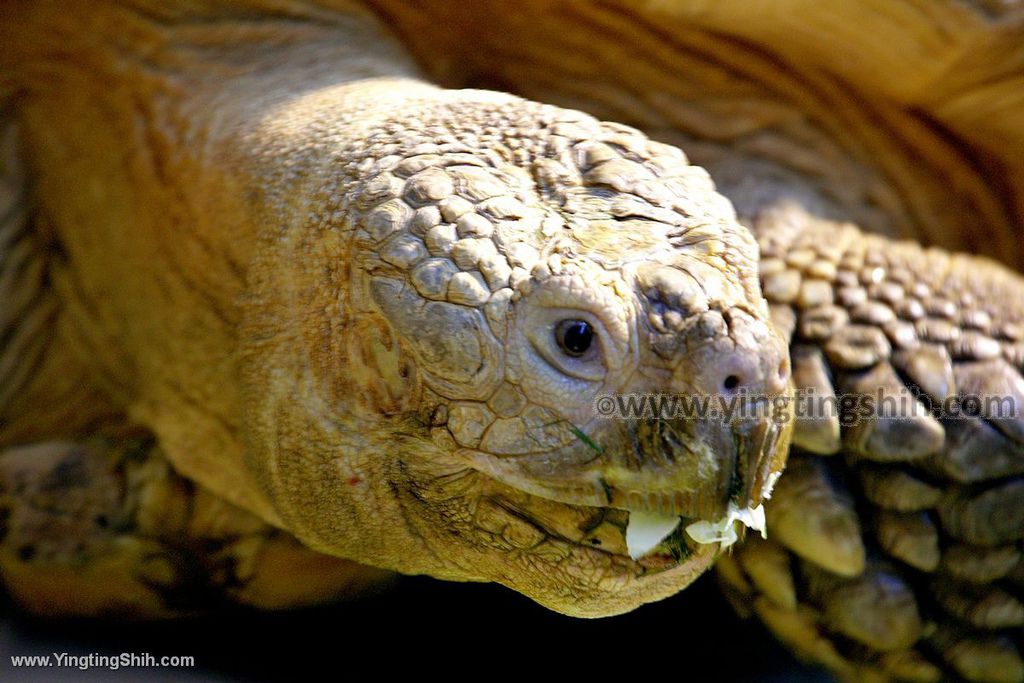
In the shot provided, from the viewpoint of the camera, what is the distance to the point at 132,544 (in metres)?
1.98

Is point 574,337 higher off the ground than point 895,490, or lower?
higher

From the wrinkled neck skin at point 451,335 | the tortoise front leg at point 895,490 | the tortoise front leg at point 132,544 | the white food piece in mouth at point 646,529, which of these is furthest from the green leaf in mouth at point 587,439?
the tortoise front leg at point 132,544

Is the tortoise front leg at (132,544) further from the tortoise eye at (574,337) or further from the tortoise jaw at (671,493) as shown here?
the tortoise eye at (574,337)

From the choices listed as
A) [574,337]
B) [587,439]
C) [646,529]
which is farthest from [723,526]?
[574,337]

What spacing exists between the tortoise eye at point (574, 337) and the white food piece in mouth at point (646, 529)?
232 millimetres

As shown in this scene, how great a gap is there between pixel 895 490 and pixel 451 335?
114 cm

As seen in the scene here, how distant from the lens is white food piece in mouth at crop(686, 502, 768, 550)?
1.25 meters

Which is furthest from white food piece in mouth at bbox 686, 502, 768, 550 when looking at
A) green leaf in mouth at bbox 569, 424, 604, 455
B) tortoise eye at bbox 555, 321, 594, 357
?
tortoise eye at bbox 555, 321, 594, 357

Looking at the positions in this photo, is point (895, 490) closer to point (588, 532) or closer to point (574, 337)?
point (588, 532)

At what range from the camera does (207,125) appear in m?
1.89

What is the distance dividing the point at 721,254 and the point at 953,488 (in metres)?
1.04

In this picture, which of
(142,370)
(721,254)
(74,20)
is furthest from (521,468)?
(74,20)

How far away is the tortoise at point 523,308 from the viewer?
4.06 ft

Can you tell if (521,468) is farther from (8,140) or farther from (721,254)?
(8,140)
